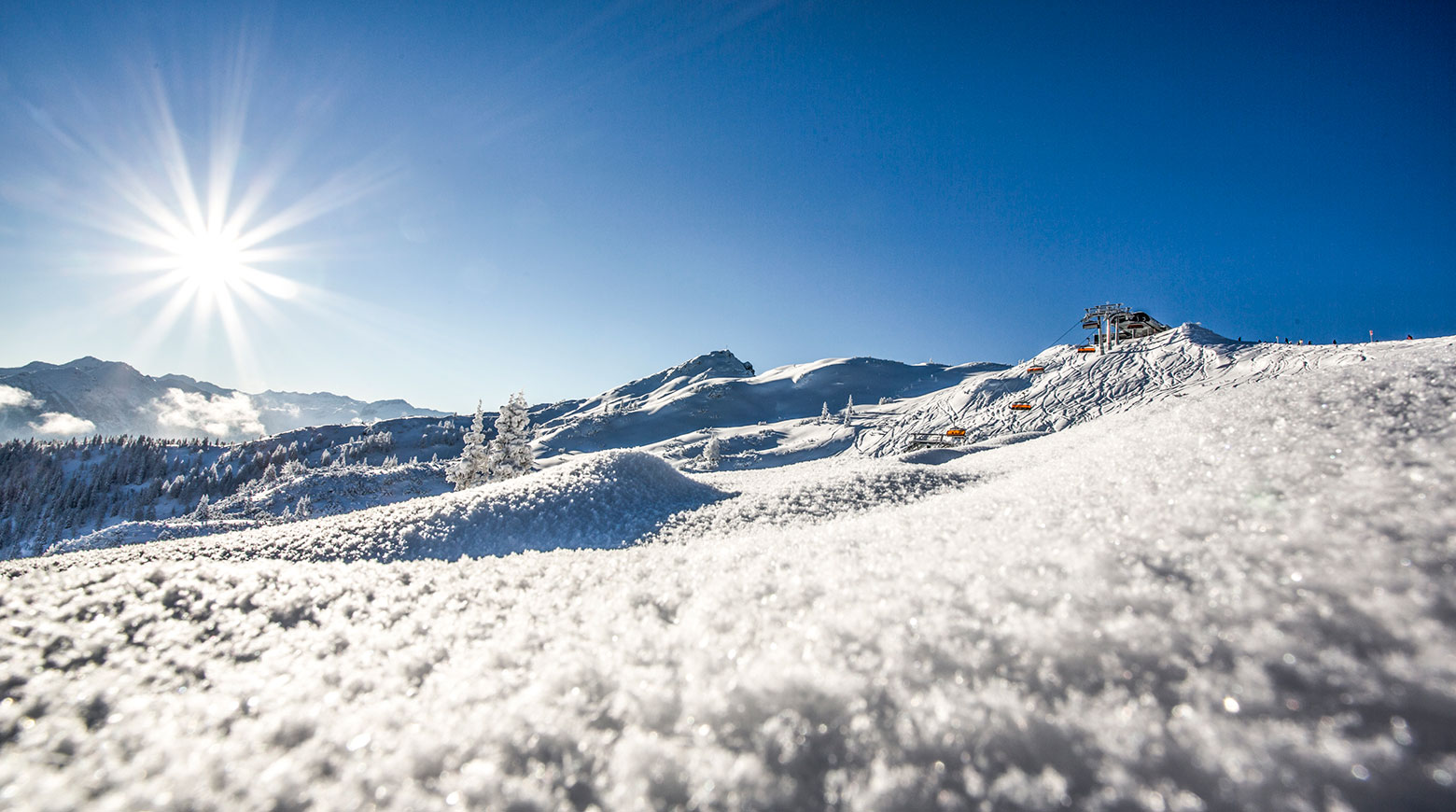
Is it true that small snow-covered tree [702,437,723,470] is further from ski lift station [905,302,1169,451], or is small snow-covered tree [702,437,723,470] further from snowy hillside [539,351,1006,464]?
snowy hillside [539,351,1006,464]

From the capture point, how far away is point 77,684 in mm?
2910

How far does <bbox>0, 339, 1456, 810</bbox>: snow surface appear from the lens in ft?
6.11

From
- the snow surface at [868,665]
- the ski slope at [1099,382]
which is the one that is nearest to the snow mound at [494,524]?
the snow surface at [868,665]

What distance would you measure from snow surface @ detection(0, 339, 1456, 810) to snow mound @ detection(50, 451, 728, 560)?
226 inches

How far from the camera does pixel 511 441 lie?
1682 inches

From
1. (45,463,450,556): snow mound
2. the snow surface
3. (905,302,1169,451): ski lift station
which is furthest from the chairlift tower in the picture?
(45,463,450,556): snow mound

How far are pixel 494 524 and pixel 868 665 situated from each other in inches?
426

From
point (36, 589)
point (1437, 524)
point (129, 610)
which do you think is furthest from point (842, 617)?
point (36, 589)

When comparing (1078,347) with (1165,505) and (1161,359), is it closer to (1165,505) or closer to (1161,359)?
(1161,359)

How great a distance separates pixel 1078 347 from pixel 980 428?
2471cm

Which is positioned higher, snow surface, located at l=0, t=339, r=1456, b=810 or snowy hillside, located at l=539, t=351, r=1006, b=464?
snowy hillside, located at l=539, t=351, r=1006, b=464

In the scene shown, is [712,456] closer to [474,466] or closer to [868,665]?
[474,466]

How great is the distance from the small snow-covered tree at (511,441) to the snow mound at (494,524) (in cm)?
3021

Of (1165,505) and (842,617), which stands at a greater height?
(1165,505)
